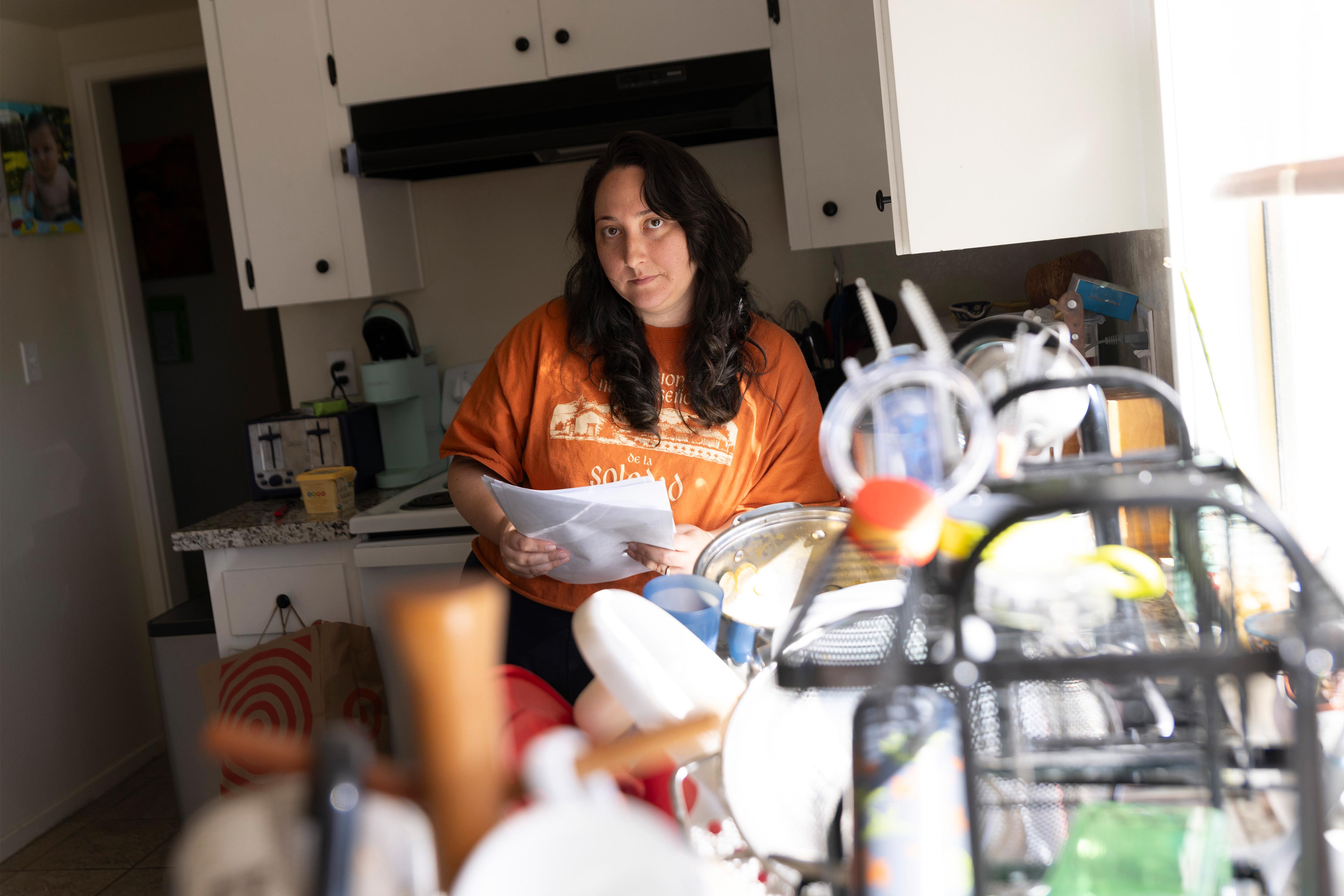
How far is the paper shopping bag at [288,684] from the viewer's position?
2.26 m

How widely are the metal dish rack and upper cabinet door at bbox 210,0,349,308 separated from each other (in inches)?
90.6

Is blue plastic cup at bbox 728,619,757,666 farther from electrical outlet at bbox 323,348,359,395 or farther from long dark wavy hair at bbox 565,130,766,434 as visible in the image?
electrical outlet at bbox 323,348,359,395

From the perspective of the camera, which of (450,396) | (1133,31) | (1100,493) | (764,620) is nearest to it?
(1100,493)

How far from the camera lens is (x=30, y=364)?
9.77 feet

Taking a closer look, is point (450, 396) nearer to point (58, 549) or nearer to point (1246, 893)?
point (58, 549)

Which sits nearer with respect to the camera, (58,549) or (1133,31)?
(1133,31)

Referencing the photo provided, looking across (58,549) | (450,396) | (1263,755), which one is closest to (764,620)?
(1263,755)

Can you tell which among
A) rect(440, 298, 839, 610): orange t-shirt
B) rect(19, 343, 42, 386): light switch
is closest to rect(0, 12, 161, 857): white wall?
rect(19, 343, 42, 386): light switch

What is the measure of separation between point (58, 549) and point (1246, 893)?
324cm

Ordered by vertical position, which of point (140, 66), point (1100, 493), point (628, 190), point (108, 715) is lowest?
point (108, 715)

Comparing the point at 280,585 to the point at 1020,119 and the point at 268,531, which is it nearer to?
the point at 268,531

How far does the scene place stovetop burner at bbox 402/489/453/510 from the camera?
95.0 inches

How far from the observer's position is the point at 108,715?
3182 millimetres

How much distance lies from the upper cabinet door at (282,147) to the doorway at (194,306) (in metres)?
1.52
